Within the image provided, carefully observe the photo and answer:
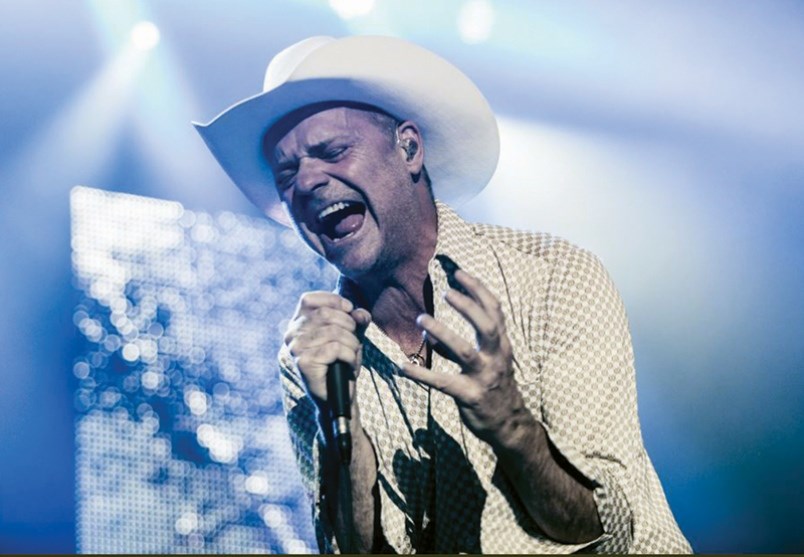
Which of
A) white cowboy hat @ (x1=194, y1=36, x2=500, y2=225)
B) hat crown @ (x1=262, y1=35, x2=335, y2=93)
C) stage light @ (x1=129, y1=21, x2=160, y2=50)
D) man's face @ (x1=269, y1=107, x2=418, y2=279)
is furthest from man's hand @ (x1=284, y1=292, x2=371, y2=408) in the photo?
stage light @ (x1=129, y1=21, x2=160, y2=50)

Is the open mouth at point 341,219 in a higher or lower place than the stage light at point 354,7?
lower

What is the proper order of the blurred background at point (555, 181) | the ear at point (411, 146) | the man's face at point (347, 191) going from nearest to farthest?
the man's face at point (347, 191) → the ear at point (411, 146) → the blurred background at point (555, 181)

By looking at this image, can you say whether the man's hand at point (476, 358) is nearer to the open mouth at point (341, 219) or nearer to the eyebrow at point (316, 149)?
the open mouth at point (341, 219)

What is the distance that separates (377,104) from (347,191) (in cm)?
33

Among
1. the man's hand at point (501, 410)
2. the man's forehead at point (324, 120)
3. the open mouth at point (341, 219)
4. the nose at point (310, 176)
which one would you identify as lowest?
A: the man's hand at point (501, 410)

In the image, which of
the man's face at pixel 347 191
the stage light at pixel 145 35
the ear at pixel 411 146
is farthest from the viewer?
the stage light at pixel 145 35

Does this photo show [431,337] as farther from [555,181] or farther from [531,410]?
[555,181]

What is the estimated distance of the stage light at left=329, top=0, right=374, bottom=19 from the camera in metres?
4.16

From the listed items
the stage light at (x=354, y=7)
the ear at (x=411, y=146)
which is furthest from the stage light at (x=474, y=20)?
the ear at (x=411, y=146)

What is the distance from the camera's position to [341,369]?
1954 mm

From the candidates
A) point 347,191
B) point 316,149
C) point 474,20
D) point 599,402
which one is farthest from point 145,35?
point 599,402

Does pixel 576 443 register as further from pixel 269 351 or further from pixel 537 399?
pixel 269 351

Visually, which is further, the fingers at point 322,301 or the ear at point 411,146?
the ear at point 411,146

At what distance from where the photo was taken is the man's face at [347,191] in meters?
2.37
